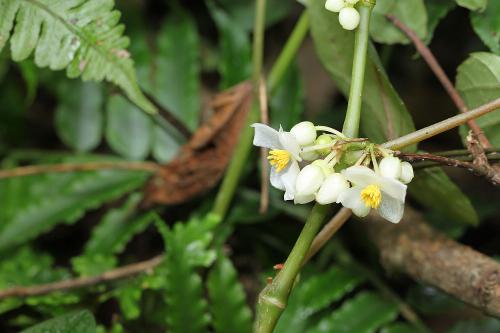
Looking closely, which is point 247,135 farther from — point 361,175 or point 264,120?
point 361,175

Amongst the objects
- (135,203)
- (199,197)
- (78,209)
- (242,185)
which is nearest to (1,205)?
(78,209)

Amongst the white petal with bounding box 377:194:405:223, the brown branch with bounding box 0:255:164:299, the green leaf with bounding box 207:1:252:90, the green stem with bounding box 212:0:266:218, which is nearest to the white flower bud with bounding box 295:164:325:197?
the white petal with bounding box 377:194:405:223

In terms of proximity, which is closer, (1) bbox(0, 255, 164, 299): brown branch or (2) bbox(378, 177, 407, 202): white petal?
(2) bbox(378, 177, 407, 202): white petal

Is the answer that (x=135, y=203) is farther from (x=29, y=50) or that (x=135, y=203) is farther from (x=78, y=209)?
(x=29, y=50)

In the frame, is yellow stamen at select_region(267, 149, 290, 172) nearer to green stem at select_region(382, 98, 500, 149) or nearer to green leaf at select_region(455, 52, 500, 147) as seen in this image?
green stem at select_region(382, 98, 500, 149)

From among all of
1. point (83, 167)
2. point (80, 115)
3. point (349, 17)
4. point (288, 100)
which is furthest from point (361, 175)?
point (80, 115)

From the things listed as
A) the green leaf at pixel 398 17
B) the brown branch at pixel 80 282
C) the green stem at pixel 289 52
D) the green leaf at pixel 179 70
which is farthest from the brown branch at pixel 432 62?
the brown branch at pixel 80 282

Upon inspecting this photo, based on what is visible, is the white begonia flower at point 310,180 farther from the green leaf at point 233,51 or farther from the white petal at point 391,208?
the green leaf at point 233,51
